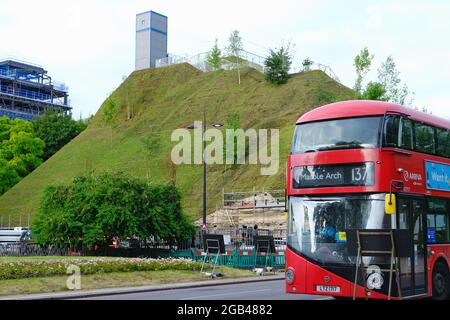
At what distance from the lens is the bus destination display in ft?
46.4

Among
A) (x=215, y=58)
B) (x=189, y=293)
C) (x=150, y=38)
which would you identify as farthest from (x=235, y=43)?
(x=189, y=293)

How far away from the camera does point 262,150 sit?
73.6 m

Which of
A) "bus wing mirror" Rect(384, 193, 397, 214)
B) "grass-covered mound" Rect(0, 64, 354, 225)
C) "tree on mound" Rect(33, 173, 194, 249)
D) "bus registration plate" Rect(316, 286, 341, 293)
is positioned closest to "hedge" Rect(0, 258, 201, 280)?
"tree on mound" Rect(33, 173, 194, 249)

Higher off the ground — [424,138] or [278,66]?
[278,66]

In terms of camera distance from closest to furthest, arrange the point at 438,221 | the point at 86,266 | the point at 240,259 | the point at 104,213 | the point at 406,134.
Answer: the point at 406,134 < the point at 438,221 < the point at 86,266 < the point at 240,259 < the point at 104,213

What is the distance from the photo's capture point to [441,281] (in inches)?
630

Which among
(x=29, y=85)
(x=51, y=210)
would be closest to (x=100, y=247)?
(x=51, y=210)

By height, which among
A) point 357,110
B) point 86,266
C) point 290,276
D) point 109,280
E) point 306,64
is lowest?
point 109,280

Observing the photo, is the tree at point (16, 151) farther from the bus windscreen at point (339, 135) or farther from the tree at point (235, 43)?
the bus windscreen at point (339, 135)

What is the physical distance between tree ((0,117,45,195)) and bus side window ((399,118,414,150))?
259 feet

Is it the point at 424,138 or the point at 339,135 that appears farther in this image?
the point at 424,138

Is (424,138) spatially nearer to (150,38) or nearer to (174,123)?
(174,123)

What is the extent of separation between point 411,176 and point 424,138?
1.74m

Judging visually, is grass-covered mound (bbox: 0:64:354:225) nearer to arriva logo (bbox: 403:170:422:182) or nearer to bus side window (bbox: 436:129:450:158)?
bus side window (bbox: 436:129:450:158)
